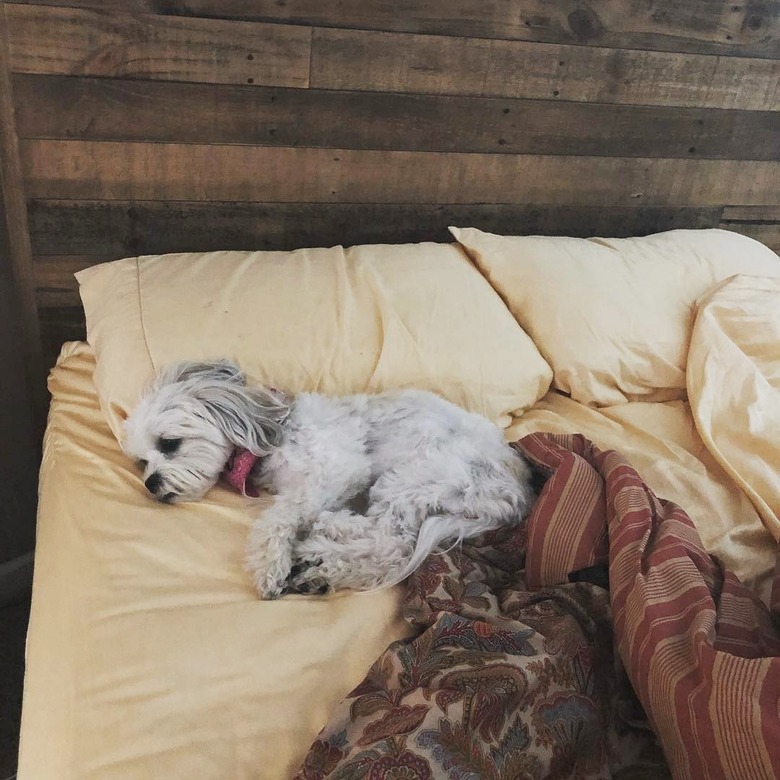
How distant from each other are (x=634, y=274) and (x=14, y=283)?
5.28 ft

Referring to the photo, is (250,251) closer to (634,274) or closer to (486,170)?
(486,170)

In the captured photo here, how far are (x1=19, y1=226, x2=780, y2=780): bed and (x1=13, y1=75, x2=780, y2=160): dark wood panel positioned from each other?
294 mm

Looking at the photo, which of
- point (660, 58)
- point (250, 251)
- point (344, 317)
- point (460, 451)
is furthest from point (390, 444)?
point (660, 58)

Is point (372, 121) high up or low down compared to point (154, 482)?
up

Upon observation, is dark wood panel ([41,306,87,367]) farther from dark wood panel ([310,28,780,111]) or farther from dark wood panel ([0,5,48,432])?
dark wood panel ([310,28,780,111])

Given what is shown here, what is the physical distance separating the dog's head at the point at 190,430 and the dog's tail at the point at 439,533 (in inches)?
15.4

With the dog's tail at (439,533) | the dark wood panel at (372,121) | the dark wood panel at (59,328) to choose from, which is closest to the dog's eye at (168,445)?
the dog's tail at (439,533)

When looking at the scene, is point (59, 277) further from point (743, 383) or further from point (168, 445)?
point (743, 383)

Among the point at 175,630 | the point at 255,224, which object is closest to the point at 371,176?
the point at 255,224

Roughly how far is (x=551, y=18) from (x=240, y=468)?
1.45 m

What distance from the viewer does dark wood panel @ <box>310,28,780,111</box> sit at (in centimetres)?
184

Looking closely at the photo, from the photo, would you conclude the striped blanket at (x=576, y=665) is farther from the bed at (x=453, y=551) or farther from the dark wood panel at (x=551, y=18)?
the dark wood panel at (x=551, y=18)

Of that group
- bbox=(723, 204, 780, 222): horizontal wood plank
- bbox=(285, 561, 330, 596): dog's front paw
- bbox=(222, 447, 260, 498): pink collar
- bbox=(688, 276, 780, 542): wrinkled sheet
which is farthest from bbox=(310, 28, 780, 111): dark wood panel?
bbox=(285, 561, 330, 596): dog's front paw

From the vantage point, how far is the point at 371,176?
6.52 ft
